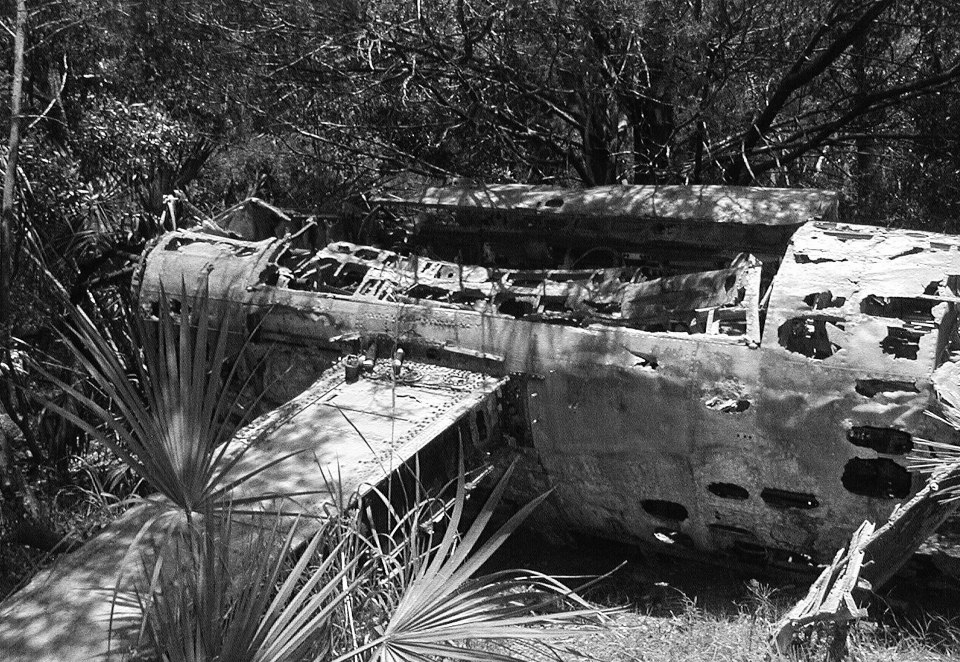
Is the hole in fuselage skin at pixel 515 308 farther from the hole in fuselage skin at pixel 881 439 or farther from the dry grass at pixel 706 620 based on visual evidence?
the hole in fuselage skin at pixel 881 439

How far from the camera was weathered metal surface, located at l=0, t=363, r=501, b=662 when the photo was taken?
411 cm

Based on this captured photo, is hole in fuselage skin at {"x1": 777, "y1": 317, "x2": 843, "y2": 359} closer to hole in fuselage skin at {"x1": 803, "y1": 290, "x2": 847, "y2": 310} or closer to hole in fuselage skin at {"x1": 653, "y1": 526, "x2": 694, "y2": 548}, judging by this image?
hole in fuselage skin at {"x1": 803, "y1": 290, "x2": 847, "y2": 310}

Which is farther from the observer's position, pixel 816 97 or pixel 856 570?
pixel 816 97

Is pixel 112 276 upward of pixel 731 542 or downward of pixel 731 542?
upward

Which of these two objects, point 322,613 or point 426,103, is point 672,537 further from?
point 426,103

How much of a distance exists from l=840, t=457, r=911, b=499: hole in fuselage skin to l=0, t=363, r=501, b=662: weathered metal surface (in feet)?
7.42

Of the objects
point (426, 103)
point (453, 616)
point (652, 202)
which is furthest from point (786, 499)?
point (426, 103)

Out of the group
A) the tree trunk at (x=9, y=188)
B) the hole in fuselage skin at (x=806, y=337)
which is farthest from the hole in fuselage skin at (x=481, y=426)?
the tree trunk at (x=9, y=188)

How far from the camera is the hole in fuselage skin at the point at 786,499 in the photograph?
579 cm

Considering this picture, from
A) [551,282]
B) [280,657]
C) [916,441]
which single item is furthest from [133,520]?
[916,441]

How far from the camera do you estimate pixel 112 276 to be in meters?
9.88

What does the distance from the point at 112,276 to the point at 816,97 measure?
295 inches

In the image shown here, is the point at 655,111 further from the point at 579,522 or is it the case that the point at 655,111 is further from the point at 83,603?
the point at 83,603

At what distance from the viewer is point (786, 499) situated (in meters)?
5.87
